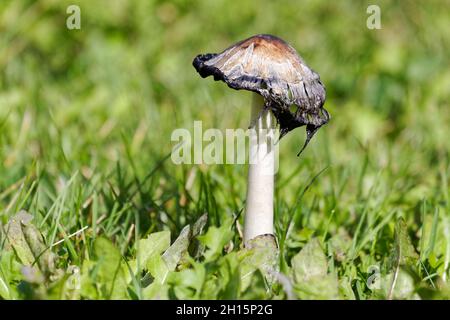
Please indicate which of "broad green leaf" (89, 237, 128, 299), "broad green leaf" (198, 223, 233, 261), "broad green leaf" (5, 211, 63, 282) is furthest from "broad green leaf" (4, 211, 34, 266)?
"broad green leaf" (198, 223, 233, 261)

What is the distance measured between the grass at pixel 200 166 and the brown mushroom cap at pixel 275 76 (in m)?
0.35

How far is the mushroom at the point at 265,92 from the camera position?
171 cm

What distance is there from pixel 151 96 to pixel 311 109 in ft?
6.87

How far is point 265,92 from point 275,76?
52mm

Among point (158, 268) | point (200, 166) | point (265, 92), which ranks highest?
point (265, 92)

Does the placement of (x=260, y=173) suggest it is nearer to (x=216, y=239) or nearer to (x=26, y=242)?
→ (x=216, y=239)

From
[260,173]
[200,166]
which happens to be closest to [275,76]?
[260,173]

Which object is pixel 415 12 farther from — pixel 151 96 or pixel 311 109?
pixel 311 109

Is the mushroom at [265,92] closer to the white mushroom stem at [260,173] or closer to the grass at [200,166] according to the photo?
the white mushroom stem at [260,173]

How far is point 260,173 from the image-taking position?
6.22 feet
